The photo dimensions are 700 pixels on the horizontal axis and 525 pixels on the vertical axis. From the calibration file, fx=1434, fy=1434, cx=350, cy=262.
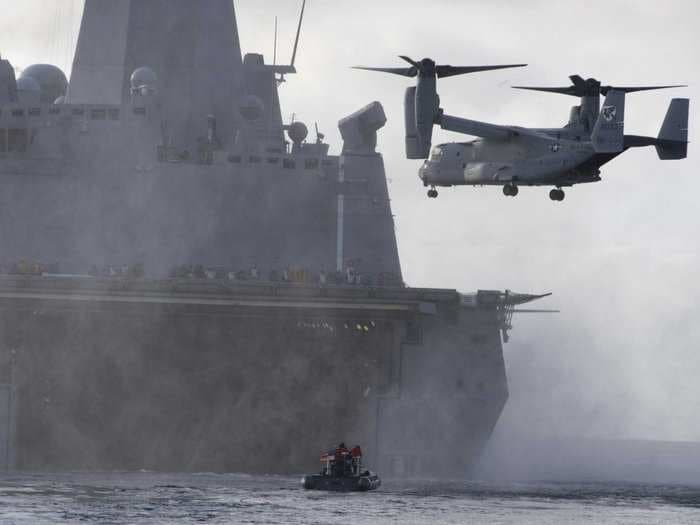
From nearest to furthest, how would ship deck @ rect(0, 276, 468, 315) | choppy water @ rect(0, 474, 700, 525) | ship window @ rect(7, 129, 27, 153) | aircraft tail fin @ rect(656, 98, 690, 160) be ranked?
choppy water @ rect(0, 474, 700, 525)
aircraft tail fin @ rect(656, 98, 690, 160)
ship deck @ rect(0, 276, 468, 315)
ship window @ rect(7, 129, 27, 153)

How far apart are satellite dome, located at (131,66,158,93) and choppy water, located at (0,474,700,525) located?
50.2 feet

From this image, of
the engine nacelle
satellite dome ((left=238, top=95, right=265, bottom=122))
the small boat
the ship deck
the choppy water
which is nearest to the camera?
the choppy water

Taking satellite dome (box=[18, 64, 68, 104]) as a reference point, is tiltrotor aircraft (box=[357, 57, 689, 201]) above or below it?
below

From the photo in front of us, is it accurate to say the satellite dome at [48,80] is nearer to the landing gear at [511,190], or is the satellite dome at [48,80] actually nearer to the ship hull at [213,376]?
the ship hull at [213,376]

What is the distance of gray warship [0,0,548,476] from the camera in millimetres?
46250

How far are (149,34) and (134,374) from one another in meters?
15.3

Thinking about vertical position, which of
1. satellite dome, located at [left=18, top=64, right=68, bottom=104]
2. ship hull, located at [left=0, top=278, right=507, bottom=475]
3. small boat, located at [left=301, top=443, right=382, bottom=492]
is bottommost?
small boat, located at [left=301, top=443, right=382, bottom=492]

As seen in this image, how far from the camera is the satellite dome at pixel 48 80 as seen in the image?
57.7 metres

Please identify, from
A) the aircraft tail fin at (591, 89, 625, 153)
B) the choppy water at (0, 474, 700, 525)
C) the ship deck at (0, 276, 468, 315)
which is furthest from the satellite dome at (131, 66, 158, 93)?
the aircraft tail fin at (591, 89, 625, 153)

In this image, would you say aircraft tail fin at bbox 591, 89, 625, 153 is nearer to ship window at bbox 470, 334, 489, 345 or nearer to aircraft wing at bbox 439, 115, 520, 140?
aircraft wing at bbox 439, 115, 520, 140

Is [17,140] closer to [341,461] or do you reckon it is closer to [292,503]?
[341,461]

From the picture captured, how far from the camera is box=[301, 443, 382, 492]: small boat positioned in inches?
1681

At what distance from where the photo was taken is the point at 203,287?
4631cm

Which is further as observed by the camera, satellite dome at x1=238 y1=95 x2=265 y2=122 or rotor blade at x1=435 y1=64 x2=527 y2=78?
satellite dome at x1=238 y1=95 x2=265 y2=122
